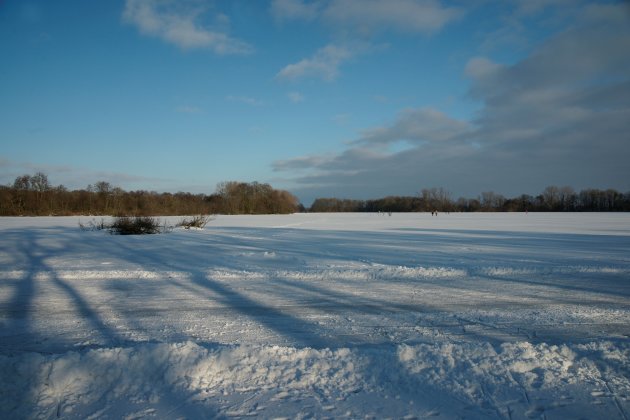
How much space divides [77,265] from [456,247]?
41.2 ft

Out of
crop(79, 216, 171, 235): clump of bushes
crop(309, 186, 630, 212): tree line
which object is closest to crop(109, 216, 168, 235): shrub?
crop(79, 216, 171, 235): clump of bushes

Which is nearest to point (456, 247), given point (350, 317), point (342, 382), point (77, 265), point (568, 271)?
point (568, 271)

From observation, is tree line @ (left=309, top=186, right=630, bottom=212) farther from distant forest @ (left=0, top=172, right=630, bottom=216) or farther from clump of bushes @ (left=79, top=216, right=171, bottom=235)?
clump of bushes @ (left=79, top=216, right=171, bottom=235)

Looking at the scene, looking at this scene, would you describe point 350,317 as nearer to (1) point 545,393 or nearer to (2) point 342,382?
(2) point 342,382

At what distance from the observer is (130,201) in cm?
8231

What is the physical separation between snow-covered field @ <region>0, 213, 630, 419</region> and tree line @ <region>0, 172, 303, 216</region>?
56.5 meters

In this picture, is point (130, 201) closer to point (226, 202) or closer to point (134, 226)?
point (226, 202)

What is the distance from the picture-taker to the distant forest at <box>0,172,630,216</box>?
7100cm

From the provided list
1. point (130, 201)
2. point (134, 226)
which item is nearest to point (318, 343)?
point (134, 226)

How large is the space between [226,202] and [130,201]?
21.9 metres

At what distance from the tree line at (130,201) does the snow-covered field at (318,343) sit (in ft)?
185

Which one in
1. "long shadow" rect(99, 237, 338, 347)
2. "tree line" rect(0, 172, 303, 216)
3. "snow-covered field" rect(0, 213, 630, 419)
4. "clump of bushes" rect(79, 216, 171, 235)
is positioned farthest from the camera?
"tree line" rect(0, 172, 303, 216)

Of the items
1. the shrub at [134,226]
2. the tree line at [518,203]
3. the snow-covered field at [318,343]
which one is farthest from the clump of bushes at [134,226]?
the tree line at [518,203]

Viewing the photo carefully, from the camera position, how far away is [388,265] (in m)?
9.49
